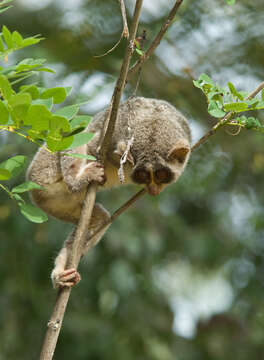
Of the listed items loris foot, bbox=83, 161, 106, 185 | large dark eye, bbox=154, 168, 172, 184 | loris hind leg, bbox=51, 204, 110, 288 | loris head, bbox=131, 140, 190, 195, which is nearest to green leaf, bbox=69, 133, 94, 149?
loris hind leg, bbox=51, 204, 110, 288

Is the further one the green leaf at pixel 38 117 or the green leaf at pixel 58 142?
the green leaf at pixel 58 142

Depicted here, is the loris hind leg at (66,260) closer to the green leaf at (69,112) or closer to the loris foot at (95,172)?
the loris foot at (95,172)

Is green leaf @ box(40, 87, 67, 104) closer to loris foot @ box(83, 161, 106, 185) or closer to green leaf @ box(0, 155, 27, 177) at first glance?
green leaf @ box(0, 155, 27, 177)

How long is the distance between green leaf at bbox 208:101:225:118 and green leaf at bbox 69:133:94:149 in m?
0.66

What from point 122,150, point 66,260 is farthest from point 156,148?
point 66,260

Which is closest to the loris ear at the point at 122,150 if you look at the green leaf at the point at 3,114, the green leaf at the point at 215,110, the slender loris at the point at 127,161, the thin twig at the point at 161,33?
the slender loris at the point at 127,161

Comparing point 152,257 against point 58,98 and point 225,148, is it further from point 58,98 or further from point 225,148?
point 58,98

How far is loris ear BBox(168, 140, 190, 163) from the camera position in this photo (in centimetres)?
431

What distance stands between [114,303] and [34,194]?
309cm

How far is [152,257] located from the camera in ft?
23.0

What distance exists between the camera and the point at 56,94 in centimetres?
221

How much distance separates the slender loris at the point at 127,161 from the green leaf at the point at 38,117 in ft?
5.80

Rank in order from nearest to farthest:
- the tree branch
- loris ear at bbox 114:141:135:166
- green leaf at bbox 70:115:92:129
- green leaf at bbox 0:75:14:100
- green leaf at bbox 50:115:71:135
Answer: green leaf at bbox 0:75:14:100 → green leaf at bbox 50:115:71:135 → green leaf at bbox 70:115:92:129 → the tree branch → loris ear at bbox 114:141:135:166

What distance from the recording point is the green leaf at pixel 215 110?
2.65 metres
